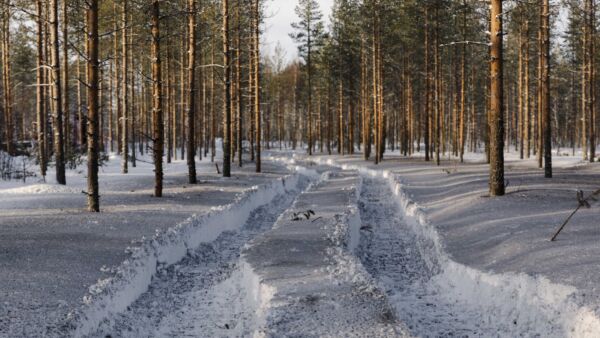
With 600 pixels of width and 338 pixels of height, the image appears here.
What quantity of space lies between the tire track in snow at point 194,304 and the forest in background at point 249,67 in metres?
4.49

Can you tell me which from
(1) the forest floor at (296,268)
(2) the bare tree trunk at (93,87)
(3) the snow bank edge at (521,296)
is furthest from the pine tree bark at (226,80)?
(3) the snow bank edge at (521,296)

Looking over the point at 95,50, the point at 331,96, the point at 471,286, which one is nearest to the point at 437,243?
Answer: the point at 471,286

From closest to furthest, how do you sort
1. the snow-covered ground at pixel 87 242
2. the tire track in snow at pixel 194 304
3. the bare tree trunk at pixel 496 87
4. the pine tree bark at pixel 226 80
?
the snow-covered ground at pixel 87 242 < the tire track in snow at pixel 194 304 < the bare tree trunk at pixel 496 87 < the pine tree bark at pixel 226 80

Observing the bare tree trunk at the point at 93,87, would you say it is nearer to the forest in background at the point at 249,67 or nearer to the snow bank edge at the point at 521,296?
the forest in background at the point at 249,67

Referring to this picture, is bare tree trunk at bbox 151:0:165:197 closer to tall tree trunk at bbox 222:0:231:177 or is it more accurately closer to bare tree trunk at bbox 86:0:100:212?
bare tree trunk at bbox 86:0:100:212

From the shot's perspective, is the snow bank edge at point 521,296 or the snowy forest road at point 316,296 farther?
the snowy forest road at point 316,296

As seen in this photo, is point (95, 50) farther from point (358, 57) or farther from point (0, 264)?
point (358, 57)

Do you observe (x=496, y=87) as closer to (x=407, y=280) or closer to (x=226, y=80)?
(x=407, y=280)

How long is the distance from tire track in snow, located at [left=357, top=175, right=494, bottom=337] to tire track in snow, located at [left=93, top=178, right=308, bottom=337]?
8.96 ft

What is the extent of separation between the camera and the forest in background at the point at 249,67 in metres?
18.5

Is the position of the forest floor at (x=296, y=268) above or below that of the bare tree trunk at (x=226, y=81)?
below

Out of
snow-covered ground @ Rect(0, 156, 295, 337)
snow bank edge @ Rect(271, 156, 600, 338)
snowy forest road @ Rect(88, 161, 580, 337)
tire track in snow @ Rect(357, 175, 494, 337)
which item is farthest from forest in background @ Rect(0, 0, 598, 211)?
snow bank edge @ Rect(271, 156, 600, 338)

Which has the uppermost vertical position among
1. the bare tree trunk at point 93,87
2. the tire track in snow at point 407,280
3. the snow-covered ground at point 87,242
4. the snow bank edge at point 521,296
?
the bare tree trunk at point 93,87

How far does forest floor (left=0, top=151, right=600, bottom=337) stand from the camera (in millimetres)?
7051
